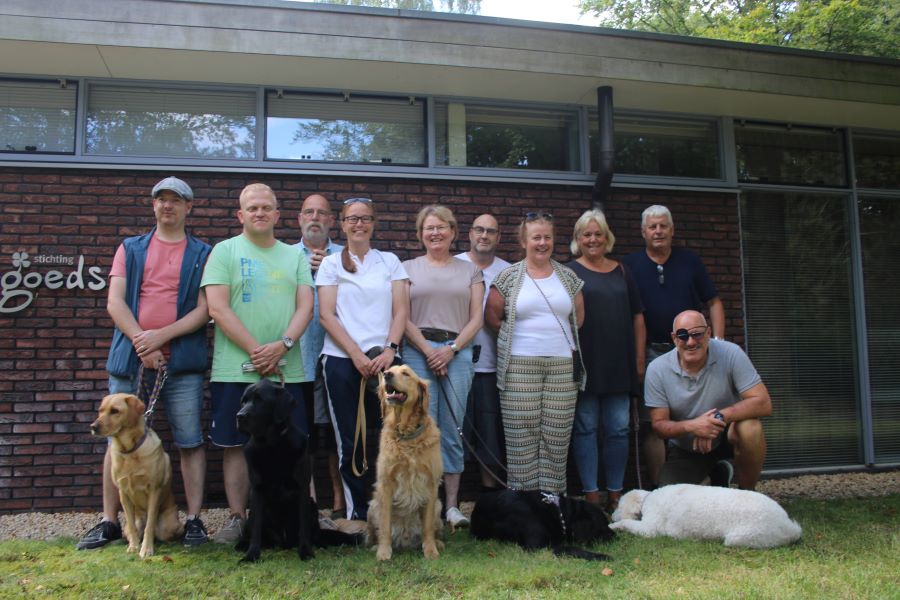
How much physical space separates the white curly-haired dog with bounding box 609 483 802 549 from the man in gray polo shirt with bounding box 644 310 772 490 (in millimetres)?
486

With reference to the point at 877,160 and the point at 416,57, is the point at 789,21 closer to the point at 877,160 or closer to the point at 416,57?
the point at 877,160

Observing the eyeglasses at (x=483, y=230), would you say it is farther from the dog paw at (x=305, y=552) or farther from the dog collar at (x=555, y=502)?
the dog paw at (x=305, y=552)

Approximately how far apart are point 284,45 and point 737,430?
398 centimetres

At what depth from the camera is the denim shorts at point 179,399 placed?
4059mm

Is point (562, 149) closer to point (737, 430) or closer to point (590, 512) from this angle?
point (737, 430)

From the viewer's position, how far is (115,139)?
5395 millimetres

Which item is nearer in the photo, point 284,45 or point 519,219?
point 284,45

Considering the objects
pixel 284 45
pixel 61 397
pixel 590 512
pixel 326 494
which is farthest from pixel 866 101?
pixel 61 397

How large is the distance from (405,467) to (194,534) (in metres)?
1.30

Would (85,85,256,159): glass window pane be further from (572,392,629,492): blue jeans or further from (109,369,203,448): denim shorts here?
(572,392,629,492): blue jeans

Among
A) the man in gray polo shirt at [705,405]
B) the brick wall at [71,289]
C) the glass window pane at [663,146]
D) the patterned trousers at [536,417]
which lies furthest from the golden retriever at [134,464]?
the glass window pane at [663,146]

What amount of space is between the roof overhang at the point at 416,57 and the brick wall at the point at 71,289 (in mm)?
795

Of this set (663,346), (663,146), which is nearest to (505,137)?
(663,146)

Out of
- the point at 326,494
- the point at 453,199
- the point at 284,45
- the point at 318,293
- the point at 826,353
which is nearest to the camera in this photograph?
the point at 318,293
